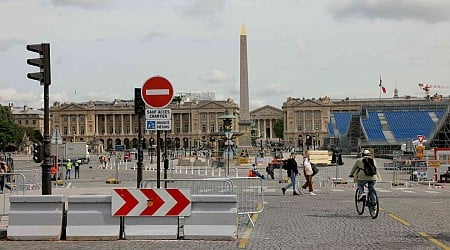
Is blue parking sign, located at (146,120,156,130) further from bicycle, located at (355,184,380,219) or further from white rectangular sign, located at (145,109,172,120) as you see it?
bicycle, located at (355,184,380,219)

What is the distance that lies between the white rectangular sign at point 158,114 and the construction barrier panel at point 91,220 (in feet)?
5.89

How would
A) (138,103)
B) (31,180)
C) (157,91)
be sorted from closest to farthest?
(157,91), (138,103), (31,180)

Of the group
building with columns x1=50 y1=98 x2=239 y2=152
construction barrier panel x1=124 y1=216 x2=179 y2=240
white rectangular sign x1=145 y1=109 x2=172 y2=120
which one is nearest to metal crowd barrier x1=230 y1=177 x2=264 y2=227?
white rectangular sign x1=145 y1=109 x2=172 y2=120

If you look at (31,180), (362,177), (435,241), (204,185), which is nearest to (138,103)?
(204,185)

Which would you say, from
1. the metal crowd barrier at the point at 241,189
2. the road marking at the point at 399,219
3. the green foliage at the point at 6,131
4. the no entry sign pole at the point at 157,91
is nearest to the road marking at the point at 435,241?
the road marking at the point at 399,219

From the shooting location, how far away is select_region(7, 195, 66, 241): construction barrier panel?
12.9 meters

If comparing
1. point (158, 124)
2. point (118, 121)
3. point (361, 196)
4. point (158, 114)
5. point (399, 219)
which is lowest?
point (399, 219)

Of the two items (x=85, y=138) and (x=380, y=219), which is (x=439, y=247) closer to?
(x=380, y=219)

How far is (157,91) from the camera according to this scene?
44.1 feet

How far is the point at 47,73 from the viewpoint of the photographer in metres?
14.8

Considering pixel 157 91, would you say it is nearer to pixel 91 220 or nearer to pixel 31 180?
pixel 91 220

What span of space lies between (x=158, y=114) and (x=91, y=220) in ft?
7.80

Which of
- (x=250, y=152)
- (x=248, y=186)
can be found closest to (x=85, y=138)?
(x=250, y=152)

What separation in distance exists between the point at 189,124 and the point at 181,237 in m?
183
